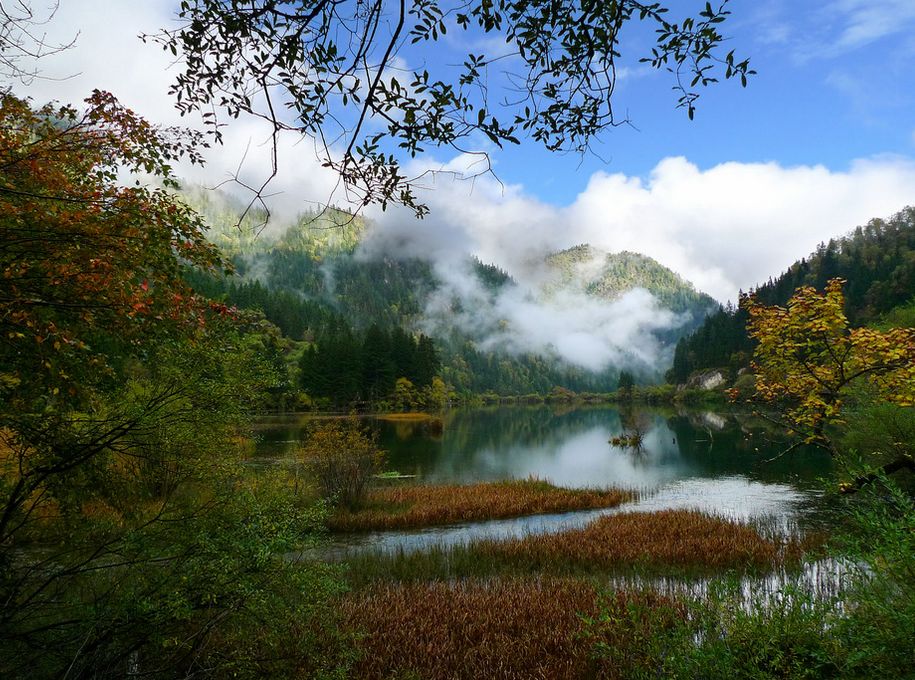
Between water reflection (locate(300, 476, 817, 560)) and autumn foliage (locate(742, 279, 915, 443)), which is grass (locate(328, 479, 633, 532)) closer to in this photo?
water reflection (locate(300, 476, 817, 560))

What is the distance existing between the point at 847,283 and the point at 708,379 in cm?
3857

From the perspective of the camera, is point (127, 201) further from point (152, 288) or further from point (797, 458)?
point (797, 458)

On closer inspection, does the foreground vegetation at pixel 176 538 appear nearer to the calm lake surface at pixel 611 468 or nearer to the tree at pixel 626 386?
the calm lake surface at pixel 611 468

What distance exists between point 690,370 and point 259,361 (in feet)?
517

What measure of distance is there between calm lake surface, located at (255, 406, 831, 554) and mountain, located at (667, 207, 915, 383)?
56.1 m

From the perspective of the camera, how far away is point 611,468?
38.8 m


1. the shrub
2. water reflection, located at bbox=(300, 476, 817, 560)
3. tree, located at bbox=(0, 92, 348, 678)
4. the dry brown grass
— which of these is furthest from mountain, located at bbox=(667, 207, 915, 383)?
tree, located at bbox=(0, 92, 348, 678)

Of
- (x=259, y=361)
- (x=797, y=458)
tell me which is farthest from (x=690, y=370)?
(x=259, y=361)

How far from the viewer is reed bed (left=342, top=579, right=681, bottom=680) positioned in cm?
Result: 670

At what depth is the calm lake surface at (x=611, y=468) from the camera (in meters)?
19.8

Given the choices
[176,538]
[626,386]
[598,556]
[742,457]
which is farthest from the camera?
[626,386]

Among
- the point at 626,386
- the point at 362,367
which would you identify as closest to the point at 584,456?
the point at 362,367

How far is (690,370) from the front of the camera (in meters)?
147

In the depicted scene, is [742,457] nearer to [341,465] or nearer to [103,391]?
[341,465]
